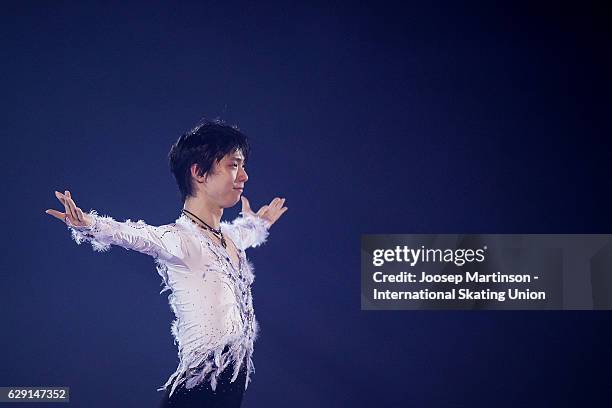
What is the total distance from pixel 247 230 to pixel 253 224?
0.04 m

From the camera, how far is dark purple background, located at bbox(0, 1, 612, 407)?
3.13m

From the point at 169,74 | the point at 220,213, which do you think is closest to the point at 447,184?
the point at 220,213

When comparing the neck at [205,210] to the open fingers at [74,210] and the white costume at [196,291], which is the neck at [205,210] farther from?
the open fingers at [74,210]

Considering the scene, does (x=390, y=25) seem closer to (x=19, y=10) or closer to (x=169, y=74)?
(x=169, y=74)

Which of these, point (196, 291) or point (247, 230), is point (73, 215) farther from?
point (247, 230)

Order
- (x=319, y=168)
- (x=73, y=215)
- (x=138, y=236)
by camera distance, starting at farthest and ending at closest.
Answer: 1. (x=319, y=168)
2. (x=138, y=236)
3. (x=73, y=215)

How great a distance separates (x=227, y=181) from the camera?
10.2 feet

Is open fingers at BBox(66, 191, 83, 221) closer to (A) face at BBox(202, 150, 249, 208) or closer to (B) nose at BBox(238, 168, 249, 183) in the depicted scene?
(A) face at BBox(202, 150, 249, 208)

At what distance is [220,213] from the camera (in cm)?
311

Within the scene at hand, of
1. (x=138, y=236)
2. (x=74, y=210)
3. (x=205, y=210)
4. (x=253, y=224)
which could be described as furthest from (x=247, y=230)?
(x=74, y=210)

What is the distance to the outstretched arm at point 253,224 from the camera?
3.12m

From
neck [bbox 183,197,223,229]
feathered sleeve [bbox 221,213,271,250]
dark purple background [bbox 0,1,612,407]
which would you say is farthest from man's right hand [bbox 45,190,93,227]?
feathered sleeve [bbox 221,213,271,250]

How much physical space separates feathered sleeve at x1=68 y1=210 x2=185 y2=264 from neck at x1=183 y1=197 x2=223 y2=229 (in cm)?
12

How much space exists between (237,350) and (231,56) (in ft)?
4.36
